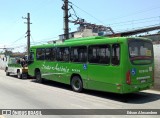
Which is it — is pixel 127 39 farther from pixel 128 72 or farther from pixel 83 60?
pixel 83 60

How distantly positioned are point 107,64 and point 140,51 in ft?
5.23

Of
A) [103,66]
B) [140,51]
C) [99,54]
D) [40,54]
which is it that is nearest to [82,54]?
[99,54]

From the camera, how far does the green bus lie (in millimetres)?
11734

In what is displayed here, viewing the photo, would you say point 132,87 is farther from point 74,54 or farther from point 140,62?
point 74,54

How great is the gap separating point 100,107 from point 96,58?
11.0 feet

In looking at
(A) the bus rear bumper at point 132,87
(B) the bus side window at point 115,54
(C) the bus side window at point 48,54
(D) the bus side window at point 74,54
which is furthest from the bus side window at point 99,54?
(C) the bus side window at point 48,54

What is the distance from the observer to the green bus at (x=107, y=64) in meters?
11.7

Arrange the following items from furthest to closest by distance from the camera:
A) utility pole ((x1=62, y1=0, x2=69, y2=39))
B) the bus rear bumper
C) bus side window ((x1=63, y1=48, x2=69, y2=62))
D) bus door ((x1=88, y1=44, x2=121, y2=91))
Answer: utility pole ((x1=62, y1=0, x2=69, y2=39))
bus side window ((x1=63, y1=48, x2=69, y2=62))
bus door ((x1=88, y1=44, x2=121, y2=91))
the bus rear bumper

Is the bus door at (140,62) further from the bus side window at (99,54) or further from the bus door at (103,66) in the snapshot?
the bus side window at (99,54)

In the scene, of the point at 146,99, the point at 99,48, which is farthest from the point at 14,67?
the point at 146,99

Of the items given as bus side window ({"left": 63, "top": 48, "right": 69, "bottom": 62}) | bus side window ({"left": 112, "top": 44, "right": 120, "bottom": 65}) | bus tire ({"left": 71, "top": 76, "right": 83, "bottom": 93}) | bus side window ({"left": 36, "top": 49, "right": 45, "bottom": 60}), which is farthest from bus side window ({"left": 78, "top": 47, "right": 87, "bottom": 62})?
bus side window ({"left": 36, "top": 49, "right": 45, "bottom": 60})

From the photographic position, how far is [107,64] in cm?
1248

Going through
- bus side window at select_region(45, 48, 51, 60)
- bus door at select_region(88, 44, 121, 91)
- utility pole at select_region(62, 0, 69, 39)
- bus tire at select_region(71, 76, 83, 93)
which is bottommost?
bus tire at select_region(71, 76, 83, 93)

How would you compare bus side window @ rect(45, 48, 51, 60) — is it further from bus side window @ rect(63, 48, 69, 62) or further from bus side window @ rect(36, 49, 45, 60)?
bus side window @ rect(63, 48, 69, 62)
